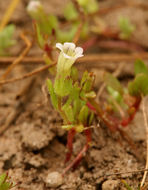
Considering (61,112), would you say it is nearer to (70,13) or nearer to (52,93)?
(52,93)

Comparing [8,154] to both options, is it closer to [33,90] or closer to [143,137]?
[33,90]

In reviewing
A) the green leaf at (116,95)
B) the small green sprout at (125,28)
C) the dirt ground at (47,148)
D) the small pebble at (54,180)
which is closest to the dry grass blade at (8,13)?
the dirt ground at (47,148)

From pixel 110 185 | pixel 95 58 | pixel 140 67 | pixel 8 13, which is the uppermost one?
pixel 8 13

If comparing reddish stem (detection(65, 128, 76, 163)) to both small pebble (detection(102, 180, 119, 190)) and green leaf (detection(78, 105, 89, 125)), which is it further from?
small pebble (detection(102, 180, 119, 190))

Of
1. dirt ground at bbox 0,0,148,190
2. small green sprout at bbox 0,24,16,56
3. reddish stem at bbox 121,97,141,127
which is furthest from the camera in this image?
small green sprout at bbox 0,24,16,56

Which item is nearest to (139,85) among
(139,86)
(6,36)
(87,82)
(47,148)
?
(139,86)

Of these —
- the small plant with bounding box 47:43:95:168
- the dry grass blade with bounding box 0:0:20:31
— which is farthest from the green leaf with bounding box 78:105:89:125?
the dry grass blade with bounding box 0:0:20:31

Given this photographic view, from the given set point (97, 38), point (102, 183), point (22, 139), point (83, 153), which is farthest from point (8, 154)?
point (97, 38)
